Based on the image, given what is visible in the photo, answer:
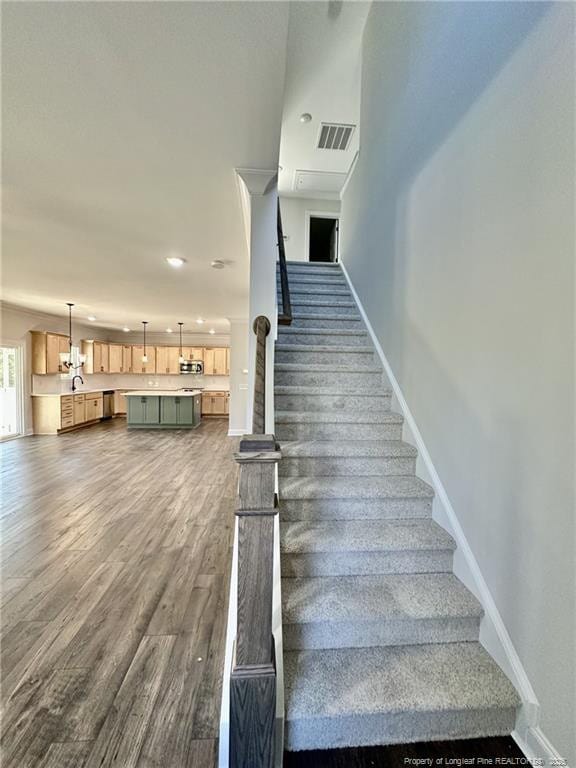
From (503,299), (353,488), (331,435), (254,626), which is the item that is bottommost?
Result: (254,626)

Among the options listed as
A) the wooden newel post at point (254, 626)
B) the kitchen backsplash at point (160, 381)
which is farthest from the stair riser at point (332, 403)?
the kitchen backsplash at point (160, 381)

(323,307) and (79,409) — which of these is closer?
(323,307)

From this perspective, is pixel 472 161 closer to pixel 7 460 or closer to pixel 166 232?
pixel 166 232

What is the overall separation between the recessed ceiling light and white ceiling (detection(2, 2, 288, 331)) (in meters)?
0.21

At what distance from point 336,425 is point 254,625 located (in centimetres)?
155

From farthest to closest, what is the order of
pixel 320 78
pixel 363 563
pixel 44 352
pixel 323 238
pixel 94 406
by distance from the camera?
pixel 94 406 → pixel 323 238 → pixel 44 352 → pixel 320 78 → pixel 363 563

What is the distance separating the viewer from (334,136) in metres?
5.30


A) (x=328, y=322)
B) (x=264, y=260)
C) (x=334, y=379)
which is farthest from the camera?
(x=328, y=322)

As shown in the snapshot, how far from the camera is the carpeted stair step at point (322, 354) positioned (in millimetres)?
3014

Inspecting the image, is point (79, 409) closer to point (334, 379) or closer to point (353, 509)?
point (334, 379)

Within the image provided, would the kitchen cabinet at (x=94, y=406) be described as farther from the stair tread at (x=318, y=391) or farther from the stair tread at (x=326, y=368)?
the stair tread at (x=318, y=391)

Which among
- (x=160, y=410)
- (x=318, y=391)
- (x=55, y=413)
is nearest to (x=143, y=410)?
(x=160, y=410)

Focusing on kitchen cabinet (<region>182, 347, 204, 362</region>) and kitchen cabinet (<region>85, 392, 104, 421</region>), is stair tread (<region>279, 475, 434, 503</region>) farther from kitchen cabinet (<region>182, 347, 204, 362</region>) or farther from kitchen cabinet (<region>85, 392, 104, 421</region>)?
kitchen cabinet (<region>182, 347, 204, 362</region>)

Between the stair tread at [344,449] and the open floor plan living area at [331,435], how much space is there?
0.02 metres
